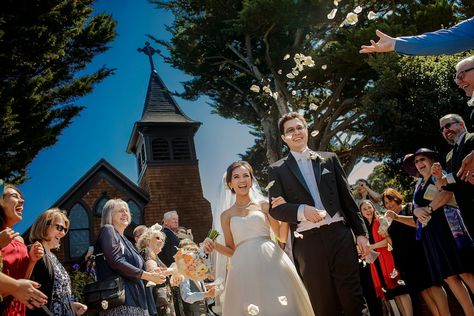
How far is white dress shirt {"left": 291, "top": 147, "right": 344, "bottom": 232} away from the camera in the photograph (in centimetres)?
344

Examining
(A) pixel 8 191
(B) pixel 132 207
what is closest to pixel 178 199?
(B) pixel 132 207

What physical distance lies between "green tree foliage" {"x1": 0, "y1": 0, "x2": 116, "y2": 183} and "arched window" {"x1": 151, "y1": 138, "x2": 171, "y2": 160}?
7.55 m

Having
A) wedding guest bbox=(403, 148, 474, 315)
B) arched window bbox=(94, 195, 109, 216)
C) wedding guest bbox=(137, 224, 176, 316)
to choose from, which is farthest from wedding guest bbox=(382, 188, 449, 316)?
arched window bbox=(94, 195, 109, 216)

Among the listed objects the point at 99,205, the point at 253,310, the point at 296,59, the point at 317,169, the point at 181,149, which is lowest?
the point at 253,310

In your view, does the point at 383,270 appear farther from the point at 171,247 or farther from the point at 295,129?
the point at 295,129

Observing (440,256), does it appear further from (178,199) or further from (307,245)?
(178,199)

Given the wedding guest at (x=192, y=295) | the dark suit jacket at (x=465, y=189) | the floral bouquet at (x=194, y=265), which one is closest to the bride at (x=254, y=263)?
the floral bouquet at (x=194, y=265)

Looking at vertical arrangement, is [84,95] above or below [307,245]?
above

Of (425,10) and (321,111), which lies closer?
(425,10)

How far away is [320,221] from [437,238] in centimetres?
223

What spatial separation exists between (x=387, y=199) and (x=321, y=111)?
12850 mm

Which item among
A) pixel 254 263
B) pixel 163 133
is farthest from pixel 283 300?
pixel 163 133

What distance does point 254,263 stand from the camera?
12.6 feet

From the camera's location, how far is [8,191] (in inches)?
151
